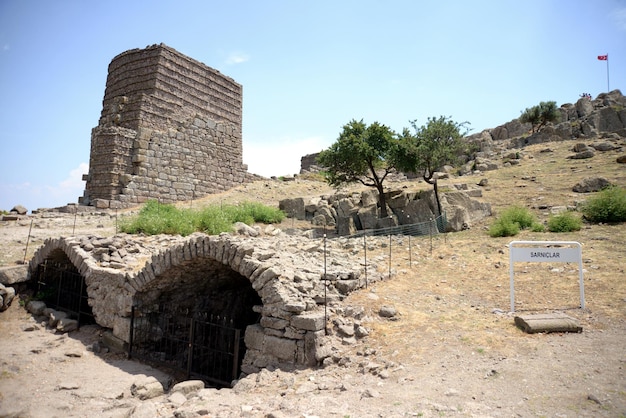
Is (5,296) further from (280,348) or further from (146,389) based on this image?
(280,348)

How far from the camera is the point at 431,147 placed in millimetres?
17906

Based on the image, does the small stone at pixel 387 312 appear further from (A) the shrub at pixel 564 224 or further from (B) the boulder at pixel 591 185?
(B) the boulder at pixel 591 185

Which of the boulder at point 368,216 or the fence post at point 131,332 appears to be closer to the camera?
the fence post at point 131,332

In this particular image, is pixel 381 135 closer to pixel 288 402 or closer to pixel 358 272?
pixel 358 272

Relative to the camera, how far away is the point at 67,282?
1030 centimetres

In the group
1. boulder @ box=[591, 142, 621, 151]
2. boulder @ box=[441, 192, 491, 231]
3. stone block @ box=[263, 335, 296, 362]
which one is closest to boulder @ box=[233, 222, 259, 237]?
stone block @ box=[263, 335, 296, 362]

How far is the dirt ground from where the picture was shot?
409 cm

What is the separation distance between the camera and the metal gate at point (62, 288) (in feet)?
31.8

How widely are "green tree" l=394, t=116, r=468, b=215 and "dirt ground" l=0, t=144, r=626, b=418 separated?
767 cm

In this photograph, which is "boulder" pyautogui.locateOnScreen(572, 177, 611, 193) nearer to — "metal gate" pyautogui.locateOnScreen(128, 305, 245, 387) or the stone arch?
"metal gate" pyautogui.locateOnScreen(128, 305, 245, 387)

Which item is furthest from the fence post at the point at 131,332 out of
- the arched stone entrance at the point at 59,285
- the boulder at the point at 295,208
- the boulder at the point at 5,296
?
the boulder at the point at 295,208

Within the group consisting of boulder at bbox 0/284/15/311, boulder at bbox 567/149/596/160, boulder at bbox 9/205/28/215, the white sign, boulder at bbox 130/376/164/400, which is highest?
boulder at bbox 567/149/596/160

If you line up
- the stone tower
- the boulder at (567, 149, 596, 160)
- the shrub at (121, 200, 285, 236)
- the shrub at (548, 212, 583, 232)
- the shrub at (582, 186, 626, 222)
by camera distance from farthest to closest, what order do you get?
the boulder at (567, 149, 596, 160), the stone tower, the shrub at (582, 186, 626, 222), the shrub at (548, 212, 583, 232), the shrub at (121, 200, 285, 236)

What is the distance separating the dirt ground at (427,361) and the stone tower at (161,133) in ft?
22.6
